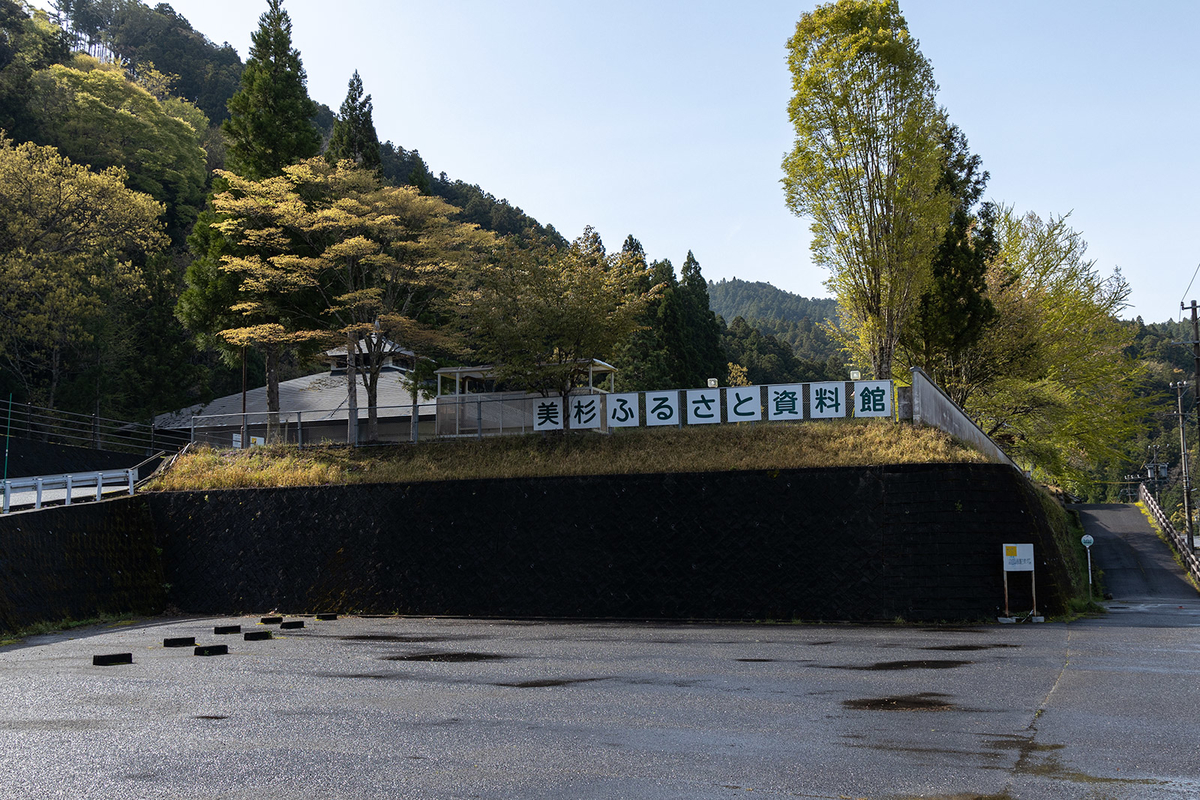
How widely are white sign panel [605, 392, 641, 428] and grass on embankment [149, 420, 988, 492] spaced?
1.19ft

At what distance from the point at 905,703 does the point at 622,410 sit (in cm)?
1454

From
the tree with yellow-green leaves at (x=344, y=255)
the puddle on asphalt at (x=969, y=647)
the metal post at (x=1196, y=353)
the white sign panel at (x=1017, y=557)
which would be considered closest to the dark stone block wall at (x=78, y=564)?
the tree with yellow-green leaves at (x=344, y=255)

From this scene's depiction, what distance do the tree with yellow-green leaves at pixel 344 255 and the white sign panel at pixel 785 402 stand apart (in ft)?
32.1

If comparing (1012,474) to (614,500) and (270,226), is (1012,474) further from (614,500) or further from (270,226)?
(270,226)

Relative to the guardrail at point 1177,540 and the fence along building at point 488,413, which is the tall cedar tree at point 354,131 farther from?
the guardrail at point 1177,540

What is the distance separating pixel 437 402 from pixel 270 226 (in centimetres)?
858

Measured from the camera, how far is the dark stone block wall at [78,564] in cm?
1698

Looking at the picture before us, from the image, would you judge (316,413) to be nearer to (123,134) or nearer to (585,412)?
(585,412)

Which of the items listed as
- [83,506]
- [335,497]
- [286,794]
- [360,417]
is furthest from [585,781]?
[360,417]

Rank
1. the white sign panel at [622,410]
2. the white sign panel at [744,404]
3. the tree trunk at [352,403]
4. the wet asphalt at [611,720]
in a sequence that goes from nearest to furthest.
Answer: the wet asphalt at [611,720]
the white sign panel at [744,404]
the white sign panel at [622,410]
the tree trunk at [352,403]

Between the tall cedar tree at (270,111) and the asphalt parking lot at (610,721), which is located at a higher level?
the tall cedar tree at (270,111)

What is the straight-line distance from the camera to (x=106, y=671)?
1038 cm

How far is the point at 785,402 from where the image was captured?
2047cm

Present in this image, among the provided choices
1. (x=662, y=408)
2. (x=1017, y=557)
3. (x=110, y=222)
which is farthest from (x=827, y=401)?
(x=110, y=222)
